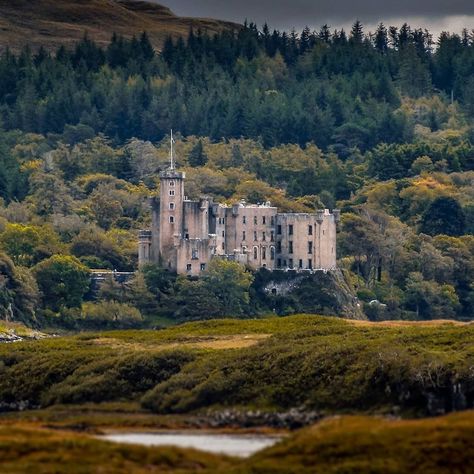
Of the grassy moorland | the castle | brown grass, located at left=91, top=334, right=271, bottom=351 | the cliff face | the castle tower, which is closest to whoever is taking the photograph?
the grassy moorland

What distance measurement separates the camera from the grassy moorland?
110 metres

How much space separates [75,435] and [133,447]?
655 centimetres

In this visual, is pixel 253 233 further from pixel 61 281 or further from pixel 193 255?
pixel 61 281

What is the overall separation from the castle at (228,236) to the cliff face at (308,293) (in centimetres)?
129

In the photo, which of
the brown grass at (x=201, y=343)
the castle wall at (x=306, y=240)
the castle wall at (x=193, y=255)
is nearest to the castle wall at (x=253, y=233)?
the castle wall at (x=306, y=240)

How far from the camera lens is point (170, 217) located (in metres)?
196

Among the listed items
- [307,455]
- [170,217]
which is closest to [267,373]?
[307,455]

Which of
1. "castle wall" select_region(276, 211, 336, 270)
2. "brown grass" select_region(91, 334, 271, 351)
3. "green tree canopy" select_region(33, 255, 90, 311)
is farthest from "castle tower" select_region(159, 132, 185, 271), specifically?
"brown grass" select_region(91, 334, 271, 351)

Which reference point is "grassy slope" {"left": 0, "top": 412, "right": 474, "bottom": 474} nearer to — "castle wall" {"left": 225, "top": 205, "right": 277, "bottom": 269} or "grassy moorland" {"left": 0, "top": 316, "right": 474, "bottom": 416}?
"grassy moorland" {"left": 0, "top": 316, "right": 474, "bottom": 416}

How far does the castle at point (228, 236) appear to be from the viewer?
19550 centimetres

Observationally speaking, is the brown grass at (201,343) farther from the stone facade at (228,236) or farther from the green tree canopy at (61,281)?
the stone facade at (228,236)

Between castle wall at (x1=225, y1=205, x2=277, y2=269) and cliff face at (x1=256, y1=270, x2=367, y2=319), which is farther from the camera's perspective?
castle wall at (x1=225, y1=205, x2=277, y2=269)

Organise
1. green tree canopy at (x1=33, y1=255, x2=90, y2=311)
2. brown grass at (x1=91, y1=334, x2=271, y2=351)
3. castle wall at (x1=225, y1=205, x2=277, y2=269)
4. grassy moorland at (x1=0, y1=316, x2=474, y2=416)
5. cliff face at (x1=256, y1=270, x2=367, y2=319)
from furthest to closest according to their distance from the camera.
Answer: castle wall at (x1=225, y1=205, x2=277, y2=269), cliff face at (x1=256, y1=270, x2=367, y2=319), green tree canopy at (x1=33, y1=255, x2=90, y2=311), brown grass at (x1=91, y1=334, x2=271, y2=351), grassy moorland at (x1=0, y1=316, x2=474, y2=416)

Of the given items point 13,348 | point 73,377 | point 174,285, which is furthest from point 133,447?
point 174,285
